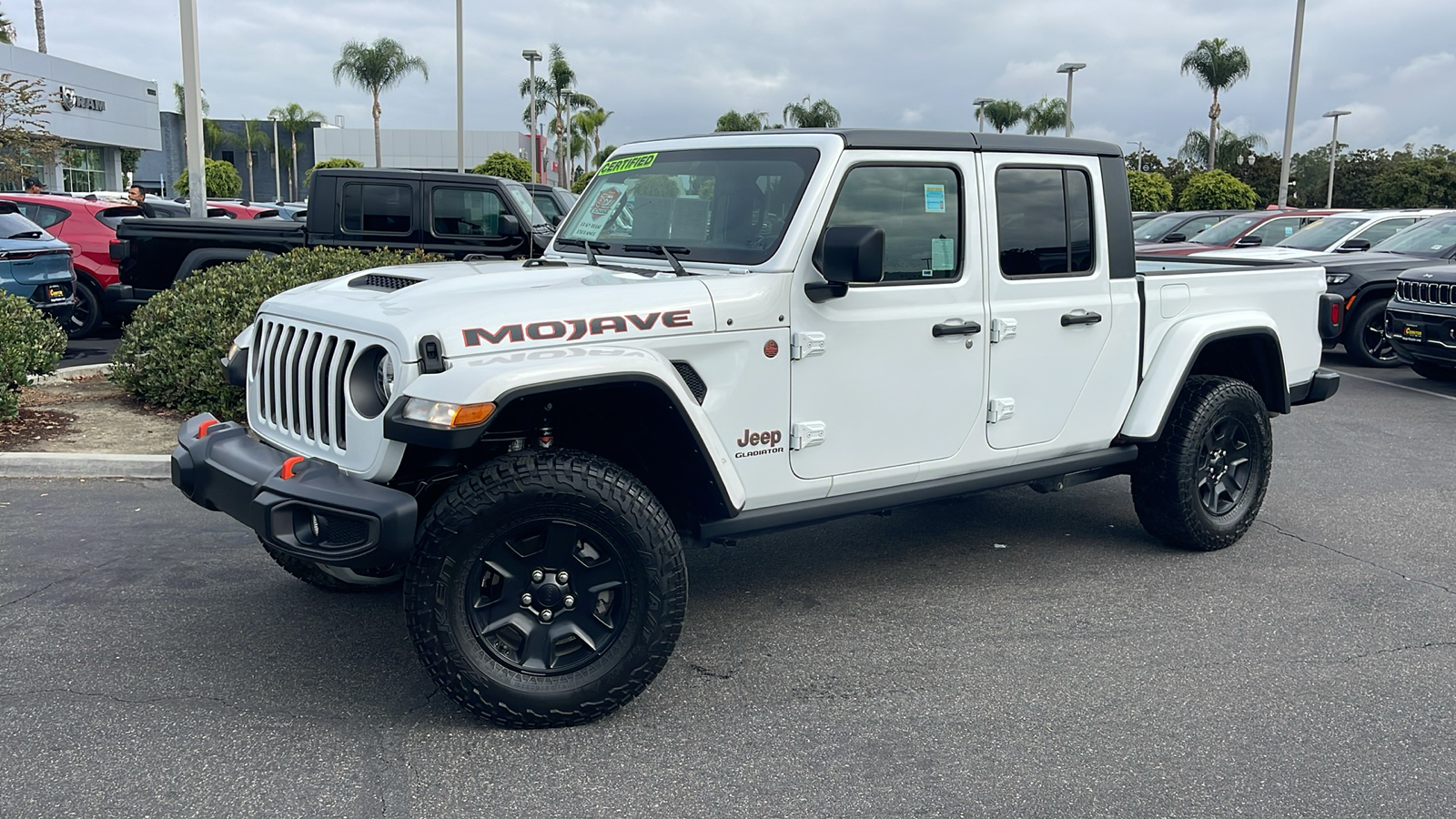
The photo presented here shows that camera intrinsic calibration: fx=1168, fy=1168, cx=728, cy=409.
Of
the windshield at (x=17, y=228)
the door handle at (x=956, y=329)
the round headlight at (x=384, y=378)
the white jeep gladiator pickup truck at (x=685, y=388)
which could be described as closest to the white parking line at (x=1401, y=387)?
the white jeep gladiator pickup truck at (x=685, y=388)

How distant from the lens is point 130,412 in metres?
8.29

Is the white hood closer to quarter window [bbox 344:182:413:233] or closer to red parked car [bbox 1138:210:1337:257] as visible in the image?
quarter window [bbox 344:182:413:233]

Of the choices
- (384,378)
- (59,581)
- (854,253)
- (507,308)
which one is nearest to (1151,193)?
(854,253)

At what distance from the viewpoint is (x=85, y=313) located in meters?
13.3

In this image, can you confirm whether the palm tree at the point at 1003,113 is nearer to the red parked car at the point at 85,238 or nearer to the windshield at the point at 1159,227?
the windshield at the point at 1159,227

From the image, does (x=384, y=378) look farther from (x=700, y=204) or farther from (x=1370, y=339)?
(x=1370, y=339)

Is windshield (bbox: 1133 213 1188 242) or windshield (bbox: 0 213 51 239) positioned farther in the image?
windshield (bbox: 1133 213 1188 242)

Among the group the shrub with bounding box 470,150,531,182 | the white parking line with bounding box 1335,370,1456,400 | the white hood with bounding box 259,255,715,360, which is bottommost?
the white parking line with bounding box 1335,370,1456,400

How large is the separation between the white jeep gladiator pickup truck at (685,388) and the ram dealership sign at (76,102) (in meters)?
47.4

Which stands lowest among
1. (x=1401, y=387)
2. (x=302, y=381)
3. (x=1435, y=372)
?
(x=1401, y=387)

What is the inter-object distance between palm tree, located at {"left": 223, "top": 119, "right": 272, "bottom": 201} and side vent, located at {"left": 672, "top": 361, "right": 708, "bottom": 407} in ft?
268

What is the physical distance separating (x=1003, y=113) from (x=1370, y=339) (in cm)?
4246

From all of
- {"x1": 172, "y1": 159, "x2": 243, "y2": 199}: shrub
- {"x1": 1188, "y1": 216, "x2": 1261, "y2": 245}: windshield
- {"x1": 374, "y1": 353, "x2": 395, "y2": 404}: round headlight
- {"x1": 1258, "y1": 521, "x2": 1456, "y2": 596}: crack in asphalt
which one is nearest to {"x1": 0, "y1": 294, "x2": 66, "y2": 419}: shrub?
{"x1": 374, "y1": 353, "x2": 395, "y2": 404}: round headlight

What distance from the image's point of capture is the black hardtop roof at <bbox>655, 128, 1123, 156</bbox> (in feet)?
14.5
